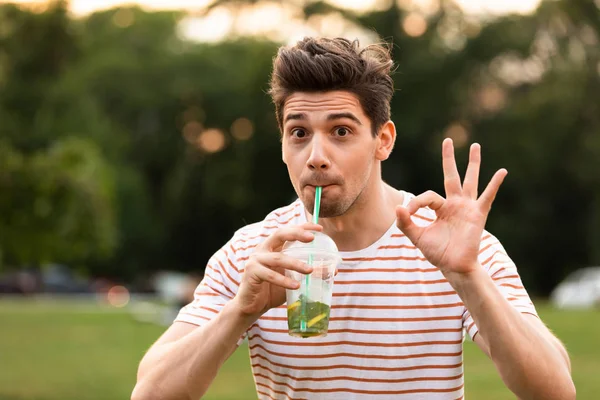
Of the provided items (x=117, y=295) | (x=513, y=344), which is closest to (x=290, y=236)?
(x=513, y=344)

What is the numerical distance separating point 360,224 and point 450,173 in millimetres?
604

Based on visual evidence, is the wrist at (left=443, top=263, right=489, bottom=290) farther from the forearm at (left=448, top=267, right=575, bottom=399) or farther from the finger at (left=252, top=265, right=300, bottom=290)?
the finger at (left=252, top=265, right=300, bottom=290)

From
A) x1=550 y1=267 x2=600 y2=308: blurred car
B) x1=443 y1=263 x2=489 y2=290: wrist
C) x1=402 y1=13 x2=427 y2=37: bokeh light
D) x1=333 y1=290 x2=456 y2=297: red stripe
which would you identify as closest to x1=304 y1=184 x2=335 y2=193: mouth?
x1=333 y1=290 x2=456 y2=297: red stripe

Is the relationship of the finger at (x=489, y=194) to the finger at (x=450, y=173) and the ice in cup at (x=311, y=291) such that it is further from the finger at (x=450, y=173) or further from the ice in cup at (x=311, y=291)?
the ice in cup at (x=311, y=291)

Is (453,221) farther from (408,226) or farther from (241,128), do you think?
(241,128)

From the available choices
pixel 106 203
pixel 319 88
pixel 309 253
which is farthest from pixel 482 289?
pixel 106 203

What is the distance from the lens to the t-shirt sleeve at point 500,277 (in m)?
3.76

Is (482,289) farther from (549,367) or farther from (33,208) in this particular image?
(33,208)

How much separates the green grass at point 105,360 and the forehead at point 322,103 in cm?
933

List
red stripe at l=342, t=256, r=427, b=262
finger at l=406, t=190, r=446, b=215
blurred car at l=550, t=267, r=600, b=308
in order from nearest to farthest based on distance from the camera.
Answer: finger at l=406, t=190, r=446, b=215 < red stripe at l=342, t=256, r=427, b=262 < blurred car at l=550, t=267, r=600, b=308

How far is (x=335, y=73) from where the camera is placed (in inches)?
154

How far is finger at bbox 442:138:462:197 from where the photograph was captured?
3.59 m

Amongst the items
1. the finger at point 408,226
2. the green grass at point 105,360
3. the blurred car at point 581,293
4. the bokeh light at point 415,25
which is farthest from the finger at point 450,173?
the bokeh light at point 415,25

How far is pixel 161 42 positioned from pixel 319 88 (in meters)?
55.9
